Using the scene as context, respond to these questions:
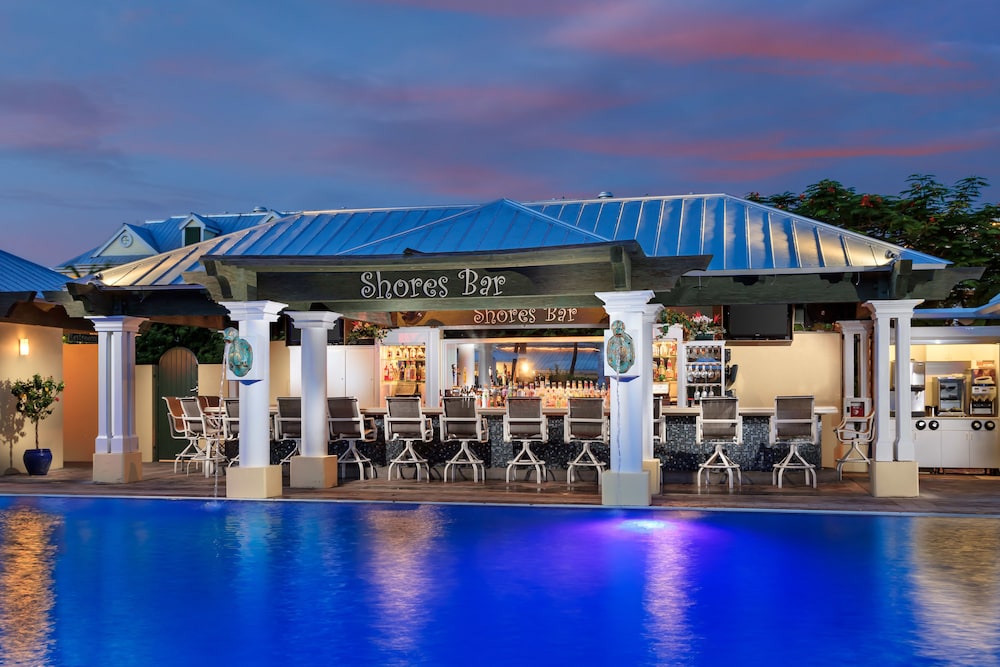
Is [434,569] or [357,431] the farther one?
[357,431]

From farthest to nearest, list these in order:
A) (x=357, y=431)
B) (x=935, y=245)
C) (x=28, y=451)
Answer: (x=935, y=245) < (x=28, y=451) < (x=357, y=431)

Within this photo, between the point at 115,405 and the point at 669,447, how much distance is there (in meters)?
8.09

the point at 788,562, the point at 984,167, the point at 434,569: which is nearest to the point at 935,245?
the point at 984,167

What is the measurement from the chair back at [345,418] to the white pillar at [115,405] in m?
3.16

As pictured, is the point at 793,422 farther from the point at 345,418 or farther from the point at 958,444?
the point at 345,418

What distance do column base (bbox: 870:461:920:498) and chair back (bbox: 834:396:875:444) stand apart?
157 centimetres

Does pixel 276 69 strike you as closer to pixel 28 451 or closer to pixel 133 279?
pixel 133 279

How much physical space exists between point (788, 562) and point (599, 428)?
16.5 ft

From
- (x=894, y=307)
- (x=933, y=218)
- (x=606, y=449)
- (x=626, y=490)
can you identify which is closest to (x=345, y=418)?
(x=606, y=449)

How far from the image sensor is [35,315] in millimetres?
16125

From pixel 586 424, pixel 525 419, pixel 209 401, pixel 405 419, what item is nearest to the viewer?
pixel 586 424

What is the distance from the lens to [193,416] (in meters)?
15.6

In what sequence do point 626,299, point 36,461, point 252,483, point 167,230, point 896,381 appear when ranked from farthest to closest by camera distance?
point 167,230 < point 36,461 < point 252,483 < point 896,381 < point 626,299

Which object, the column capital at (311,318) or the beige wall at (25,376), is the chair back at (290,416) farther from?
the beige wall at (25,376)
